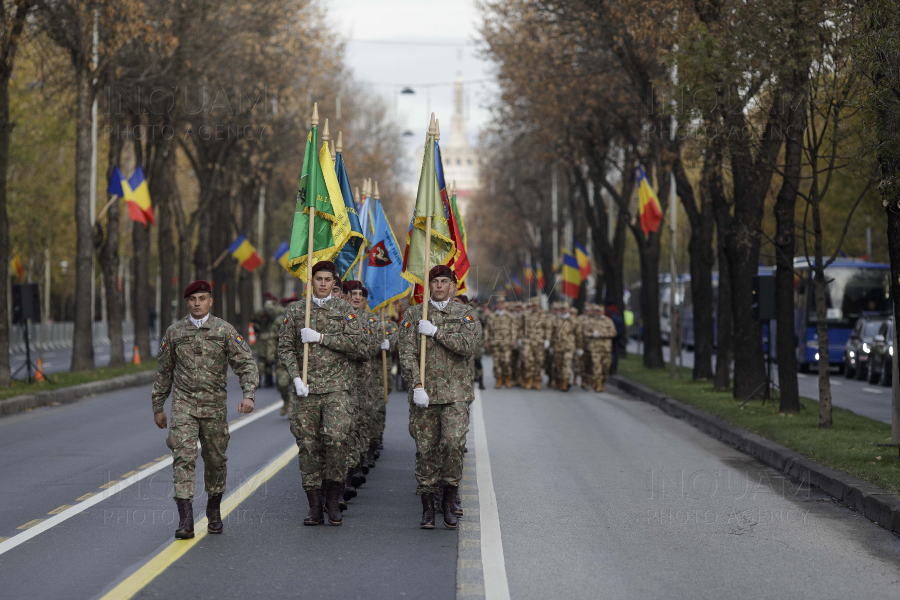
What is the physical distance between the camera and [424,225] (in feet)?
32.2

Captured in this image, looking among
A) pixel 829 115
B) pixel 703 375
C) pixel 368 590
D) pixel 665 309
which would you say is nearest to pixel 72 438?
pixel 368 590

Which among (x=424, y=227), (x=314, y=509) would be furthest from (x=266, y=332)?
(x=314, y=509)

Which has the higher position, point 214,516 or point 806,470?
point 214,516

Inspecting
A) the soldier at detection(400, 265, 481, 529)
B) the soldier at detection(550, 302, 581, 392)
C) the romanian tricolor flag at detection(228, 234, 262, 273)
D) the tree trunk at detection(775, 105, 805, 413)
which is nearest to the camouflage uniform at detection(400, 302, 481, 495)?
the soldier at detection(400, 265, 481, 529)

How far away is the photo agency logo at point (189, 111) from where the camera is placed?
28031 millimetres

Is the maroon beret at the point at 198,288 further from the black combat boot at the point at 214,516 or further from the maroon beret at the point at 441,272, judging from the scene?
the maroon beret at the point at 441,272

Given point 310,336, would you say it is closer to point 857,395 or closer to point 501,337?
point 501,337

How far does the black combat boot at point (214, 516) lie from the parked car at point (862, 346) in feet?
75.2

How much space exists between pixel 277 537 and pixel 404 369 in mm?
1522

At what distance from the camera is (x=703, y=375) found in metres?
23.9

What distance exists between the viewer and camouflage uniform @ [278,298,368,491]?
→ 8.39 m

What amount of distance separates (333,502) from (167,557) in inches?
60.2

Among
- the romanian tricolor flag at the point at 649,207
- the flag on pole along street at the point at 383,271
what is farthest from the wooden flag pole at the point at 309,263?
the romanian tricolor flag at the point at 649,207

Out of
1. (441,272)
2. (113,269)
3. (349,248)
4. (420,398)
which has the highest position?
(113,269)
